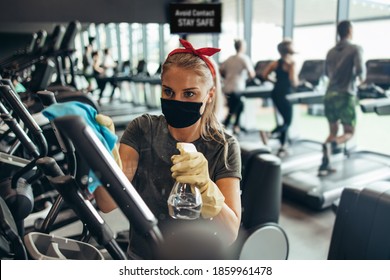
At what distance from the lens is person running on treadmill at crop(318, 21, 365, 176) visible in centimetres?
304

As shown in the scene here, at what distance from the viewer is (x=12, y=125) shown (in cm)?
129

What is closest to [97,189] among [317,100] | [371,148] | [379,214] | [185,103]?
[185,103]

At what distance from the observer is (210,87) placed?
3.09 ft

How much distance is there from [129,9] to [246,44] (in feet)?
5.01

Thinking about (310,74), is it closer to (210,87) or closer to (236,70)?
(236,70)

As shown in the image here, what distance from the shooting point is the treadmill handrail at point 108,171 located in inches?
22.1

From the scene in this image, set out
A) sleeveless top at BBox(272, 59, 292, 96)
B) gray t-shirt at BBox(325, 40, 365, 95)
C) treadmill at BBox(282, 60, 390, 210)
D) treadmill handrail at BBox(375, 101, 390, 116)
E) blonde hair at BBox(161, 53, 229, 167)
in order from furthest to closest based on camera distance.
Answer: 1. sleeveless top at BBox(272, 59, 292, 96)
2. gray t-shirt at BBox(325, 40, 365, 95)
3. treadmill at BBox(282, 60, 390, 210)
4. treadmill handrail at BBox(375, 101, 390, 116)
5. blonde hair at BBox(161, 53, 229, 167)

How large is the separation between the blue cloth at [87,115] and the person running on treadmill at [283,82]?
2.94 m

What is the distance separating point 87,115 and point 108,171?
13 cm

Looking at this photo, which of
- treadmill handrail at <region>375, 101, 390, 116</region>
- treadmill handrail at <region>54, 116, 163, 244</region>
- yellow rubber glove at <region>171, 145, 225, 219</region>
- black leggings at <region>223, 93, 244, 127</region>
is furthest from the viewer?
black leggings at <region>223, 93, 244, 127</region>

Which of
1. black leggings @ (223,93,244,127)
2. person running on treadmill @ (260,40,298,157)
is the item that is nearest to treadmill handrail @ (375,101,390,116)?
person running on treadmill @ (260,40,298,157)

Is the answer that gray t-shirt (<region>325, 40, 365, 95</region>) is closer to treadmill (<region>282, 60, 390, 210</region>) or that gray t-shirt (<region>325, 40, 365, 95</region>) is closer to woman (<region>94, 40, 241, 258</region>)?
treadmill (<region>282, 60, 390, 210</region>)

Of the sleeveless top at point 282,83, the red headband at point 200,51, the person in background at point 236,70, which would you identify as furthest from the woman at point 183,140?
the sleeveless top at point 282,83

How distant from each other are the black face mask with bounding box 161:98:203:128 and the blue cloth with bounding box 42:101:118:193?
0.23 meters
